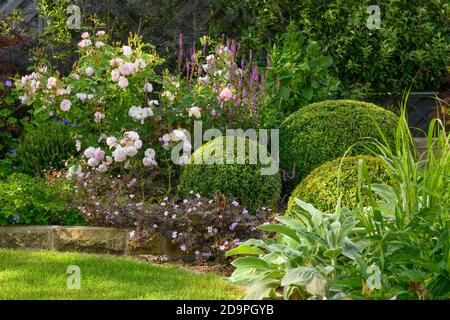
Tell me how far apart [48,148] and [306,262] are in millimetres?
3560

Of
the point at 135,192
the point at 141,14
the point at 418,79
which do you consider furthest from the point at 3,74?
the point at 418,79

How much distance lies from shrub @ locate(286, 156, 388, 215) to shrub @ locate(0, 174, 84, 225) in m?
1.90

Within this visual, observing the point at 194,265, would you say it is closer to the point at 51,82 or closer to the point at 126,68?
the point at 126,68

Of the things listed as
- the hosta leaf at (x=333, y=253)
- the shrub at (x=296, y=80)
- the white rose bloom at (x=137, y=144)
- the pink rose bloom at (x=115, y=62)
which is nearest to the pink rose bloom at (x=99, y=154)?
the white rose bloom at (x=137, y=144)

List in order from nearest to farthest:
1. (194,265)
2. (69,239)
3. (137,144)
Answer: (194,265), (69,239), (137,144)

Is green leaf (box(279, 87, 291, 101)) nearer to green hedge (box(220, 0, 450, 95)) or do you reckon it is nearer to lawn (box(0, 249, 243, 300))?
green hedge (box(220, 0, 450, 95))

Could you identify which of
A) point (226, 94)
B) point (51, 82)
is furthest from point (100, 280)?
point (51, 82)

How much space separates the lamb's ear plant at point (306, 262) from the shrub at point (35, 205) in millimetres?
2164

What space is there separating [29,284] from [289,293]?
1647 mm

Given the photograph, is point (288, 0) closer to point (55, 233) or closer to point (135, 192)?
point (135, 192)

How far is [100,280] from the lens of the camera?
16.1 feet

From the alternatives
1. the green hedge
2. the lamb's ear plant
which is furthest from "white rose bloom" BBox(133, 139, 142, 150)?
the green hedge

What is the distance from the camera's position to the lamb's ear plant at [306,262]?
158 inches

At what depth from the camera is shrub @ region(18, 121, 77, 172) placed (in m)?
7.17
